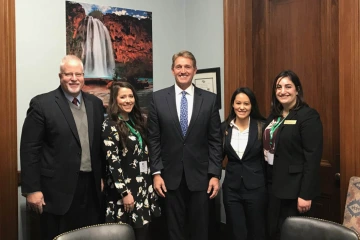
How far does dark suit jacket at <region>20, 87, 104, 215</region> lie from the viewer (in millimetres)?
2277

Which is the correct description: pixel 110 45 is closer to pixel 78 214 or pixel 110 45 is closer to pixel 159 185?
pixel 159 185

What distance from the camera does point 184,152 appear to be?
8.39 ft

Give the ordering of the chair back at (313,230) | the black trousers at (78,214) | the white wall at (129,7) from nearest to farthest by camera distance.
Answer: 1. the chair back at (313,230)
2. the black trousers at (78,214)
3. the white wall at (129,7)

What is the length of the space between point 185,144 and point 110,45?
1.31 metres

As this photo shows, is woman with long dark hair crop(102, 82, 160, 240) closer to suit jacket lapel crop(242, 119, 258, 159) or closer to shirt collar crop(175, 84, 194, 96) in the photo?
shirt collar crop(175, 84, 194, 96)

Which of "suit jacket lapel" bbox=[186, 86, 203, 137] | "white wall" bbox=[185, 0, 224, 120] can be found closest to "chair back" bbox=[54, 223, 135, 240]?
"suit jacket lapel" bbox=[186, 86, 203, 137]

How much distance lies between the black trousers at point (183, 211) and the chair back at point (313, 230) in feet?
3.11

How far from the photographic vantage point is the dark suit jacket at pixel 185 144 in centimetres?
256

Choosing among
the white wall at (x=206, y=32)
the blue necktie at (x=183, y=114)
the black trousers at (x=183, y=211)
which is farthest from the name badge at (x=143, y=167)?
the white wall at (x=206, y=32)

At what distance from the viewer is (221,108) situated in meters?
3.46

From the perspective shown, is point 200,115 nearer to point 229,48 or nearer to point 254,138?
point 254,138

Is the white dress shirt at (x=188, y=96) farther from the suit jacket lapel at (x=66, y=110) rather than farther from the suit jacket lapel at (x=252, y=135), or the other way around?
the suit jacket lapel at (x=66, y=110)

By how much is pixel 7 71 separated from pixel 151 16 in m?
Answer: 1.48

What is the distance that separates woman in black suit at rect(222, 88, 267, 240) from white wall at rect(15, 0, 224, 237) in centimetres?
81
